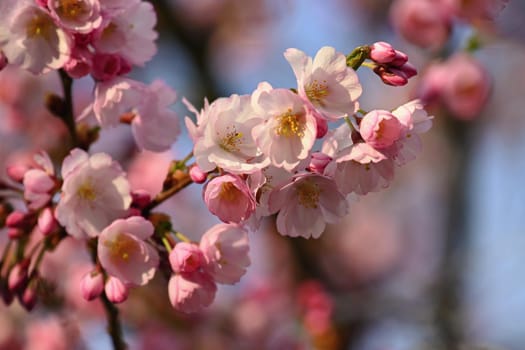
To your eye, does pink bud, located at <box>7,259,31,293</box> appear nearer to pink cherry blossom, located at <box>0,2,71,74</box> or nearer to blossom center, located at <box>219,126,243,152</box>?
pink cherry blossom, located at <box>0,2,71,74</box>

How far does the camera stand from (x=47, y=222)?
145cm

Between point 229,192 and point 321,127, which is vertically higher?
point 321,127

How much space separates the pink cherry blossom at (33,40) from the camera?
4.67 ft

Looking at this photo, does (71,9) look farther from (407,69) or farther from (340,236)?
(340,236)

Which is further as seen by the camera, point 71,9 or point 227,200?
point 71,9

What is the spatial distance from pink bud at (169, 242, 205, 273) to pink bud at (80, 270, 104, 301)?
162mm

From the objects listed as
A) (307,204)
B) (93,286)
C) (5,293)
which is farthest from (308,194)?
(5,293)

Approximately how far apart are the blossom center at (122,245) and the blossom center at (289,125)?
1.21ft

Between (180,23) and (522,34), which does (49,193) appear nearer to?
(522,34)

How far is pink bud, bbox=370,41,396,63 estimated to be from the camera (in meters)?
1.26

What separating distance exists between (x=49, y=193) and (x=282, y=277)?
3.30m

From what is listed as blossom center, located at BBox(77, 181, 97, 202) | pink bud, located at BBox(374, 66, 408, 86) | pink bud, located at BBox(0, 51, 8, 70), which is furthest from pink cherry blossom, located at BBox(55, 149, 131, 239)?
pink bud, located at BBox(374, 66, 408, 86)

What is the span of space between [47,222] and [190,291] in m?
0.32

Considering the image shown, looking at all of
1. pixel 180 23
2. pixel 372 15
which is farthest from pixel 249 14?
pixel 180 23
